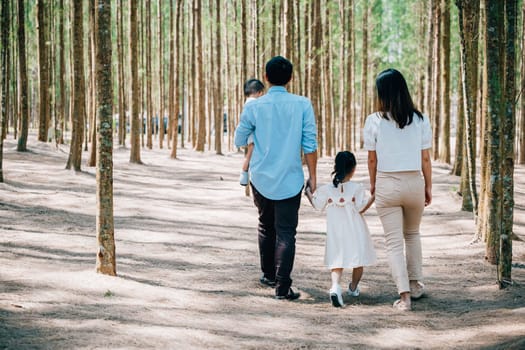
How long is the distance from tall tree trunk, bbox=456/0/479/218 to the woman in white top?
9.87 ft

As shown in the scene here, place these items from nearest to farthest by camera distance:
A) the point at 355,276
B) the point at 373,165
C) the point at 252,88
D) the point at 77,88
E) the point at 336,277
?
1. the point at 373,165
2. the point at 336,277
3. the point at 355,276
4. the point at 252,88
5. the point at 77,88

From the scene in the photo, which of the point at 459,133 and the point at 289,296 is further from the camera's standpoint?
the point at 459,133

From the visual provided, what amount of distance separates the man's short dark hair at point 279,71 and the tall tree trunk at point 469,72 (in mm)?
3103

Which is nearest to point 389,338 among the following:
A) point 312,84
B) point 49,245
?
point 49,245

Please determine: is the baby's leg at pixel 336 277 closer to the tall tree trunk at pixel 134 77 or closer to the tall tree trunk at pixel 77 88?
the tall tree trunk at pixel 77 88

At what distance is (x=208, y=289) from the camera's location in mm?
5816

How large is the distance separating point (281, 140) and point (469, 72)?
12.3 feet

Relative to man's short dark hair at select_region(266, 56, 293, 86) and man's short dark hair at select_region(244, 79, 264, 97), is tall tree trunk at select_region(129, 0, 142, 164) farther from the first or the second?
man's short dark hair at select_region(266, 56, 293, 86)

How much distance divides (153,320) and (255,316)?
2.66 ft

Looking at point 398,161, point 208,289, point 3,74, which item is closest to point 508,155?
Answer: point 398,161

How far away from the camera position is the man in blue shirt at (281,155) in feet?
17.9

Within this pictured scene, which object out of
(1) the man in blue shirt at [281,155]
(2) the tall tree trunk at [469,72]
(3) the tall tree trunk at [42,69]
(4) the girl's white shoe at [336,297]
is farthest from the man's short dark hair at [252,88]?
(3) the tall tree trunk at [42,69]

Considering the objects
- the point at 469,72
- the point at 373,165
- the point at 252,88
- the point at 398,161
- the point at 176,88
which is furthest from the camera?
the point at 176,88

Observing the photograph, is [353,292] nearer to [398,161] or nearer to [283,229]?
[283,229]
